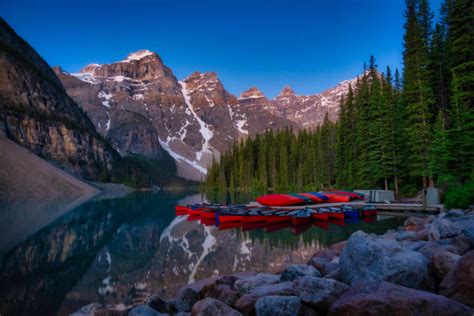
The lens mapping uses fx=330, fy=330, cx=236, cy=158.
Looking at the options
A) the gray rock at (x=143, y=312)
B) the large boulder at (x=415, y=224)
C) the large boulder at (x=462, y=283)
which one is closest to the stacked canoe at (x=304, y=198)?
the large boulder at (x=415, y=224)

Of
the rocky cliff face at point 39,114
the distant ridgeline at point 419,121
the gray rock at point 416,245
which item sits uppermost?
the rocky cliff face at point 39,114

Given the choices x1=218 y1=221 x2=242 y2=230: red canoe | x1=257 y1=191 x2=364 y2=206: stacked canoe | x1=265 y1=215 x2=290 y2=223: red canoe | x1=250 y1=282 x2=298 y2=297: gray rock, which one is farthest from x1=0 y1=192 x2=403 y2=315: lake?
x1=257 y1=191 x2=364 y2=206: stacked canoe

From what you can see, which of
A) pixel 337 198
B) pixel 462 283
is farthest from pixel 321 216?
pixel 462 283

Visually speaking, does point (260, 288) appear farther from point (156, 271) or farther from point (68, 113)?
point (68, 113)

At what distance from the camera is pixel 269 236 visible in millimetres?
21922

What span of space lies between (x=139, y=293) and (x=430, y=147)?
103 feet

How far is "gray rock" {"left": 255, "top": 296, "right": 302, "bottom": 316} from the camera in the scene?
5.68m

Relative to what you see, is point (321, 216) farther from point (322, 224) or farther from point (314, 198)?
point (314, 198)

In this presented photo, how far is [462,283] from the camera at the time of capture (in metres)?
5.50

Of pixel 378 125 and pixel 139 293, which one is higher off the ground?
pixel 378 125

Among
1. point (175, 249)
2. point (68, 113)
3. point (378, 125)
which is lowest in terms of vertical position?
point (175, 249)

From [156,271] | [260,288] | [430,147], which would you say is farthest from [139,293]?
[430,147]

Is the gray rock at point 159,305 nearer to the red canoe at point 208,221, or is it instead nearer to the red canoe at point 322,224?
the red canoe at point 322,224

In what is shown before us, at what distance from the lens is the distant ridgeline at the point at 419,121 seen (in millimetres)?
29672
